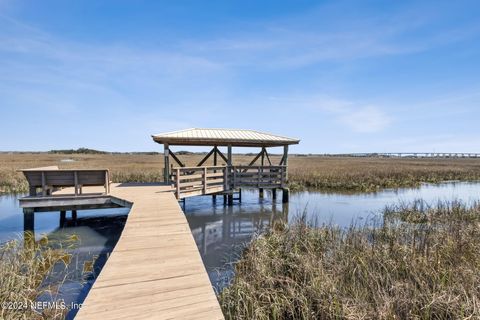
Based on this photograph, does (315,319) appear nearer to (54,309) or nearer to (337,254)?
(337,254)

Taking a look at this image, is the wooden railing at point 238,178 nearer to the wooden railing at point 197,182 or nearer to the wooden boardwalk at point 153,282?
the wooden railing at point 197,182

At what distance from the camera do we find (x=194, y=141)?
44.6 feet

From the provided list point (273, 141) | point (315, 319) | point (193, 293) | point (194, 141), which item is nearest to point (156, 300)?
point (193, 293)

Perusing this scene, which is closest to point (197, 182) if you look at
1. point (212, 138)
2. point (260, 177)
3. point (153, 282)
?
point (212, 138)

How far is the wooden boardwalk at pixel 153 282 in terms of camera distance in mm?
2875

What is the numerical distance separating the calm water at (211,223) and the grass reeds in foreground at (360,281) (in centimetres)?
136

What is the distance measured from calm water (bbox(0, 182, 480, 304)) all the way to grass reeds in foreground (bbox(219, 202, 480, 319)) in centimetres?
136

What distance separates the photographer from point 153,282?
11.7 feet

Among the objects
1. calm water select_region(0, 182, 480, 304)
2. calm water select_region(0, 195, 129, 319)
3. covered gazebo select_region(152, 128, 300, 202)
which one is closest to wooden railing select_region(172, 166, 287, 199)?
covered gazebo select_region(152, 128, 300, 202)

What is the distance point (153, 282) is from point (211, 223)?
353 inches

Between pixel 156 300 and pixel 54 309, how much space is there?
2.71 meters

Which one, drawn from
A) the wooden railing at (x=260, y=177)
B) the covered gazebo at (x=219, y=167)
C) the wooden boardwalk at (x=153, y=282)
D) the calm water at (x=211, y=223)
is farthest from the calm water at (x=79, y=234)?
the wooden railing at (x=260, y=177)

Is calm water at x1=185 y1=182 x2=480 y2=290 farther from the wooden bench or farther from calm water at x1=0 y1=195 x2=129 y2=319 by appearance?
the wooden bench

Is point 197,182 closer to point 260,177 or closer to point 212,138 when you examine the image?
point 212,138
